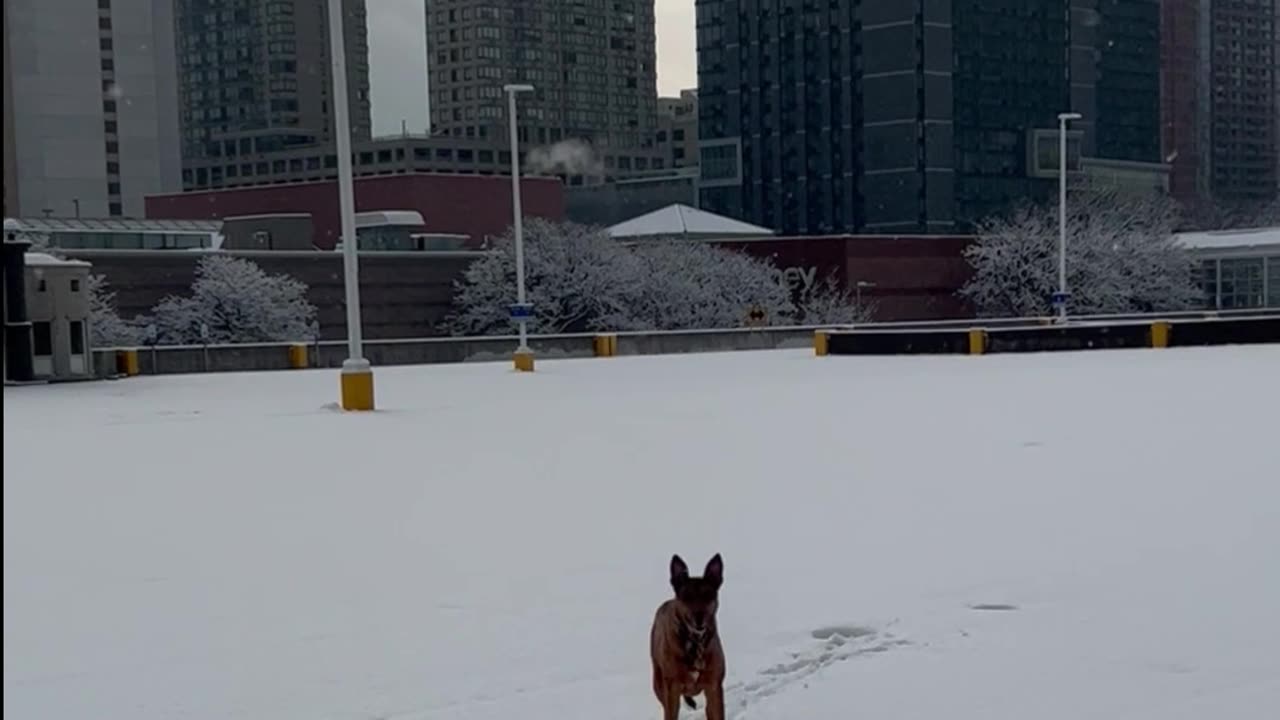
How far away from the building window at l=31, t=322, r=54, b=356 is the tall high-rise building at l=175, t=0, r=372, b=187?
129650mm

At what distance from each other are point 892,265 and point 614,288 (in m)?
16.1

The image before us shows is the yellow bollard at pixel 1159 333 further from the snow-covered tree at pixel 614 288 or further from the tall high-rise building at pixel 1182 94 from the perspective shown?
the tall high-rise building at pixel 1182 94

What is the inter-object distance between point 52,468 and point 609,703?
10.5 m

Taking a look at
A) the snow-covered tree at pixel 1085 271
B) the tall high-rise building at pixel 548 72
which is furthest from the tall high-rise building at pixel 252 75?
the snow-covered tree at pixel 1085 271

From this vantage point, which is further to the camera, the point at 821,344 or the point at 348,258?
the point at 821,344

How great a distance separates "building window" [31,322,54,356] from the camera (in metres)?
30.2

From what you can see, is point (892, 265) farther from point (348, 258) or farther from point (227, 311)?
point (348, 258)

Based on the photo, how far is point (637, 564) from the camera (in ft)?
28.6

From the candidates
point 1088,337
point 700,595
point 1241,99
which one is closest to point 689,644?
point 700,595

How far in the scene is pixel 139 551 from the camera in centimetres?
943

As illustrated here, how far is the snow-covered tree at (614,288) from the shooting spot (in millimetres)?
57938

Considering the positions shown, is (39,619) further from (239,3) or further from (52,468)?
(239,3)

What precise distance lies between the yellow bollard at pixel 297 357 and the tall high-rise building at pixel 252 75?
12510cm

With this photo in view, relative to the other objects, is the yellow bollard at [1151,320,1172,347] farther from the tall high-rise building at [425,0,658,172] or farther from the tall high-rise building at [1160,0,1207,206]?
the tall high-rise building at [1160,0,1207,206]
